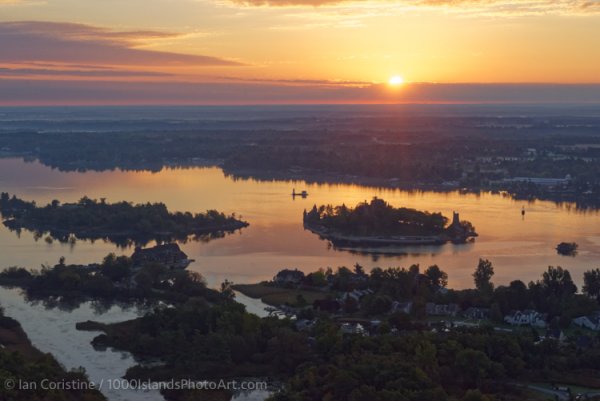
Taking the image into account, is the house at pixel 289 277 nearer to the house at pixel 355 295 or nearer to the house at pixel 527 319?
the house at pixel 355 295

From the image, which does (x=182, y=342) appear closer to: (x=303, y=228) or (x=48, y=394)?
(x=48, y=394)

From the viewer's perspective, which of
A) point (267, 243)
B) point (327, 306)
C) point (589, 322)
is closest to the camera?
point (589, 322)

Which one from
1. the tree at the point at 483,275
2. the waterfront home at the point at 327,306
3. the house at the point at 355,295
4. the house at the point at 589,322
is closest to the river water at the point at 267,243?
the tree at the point at 483,275

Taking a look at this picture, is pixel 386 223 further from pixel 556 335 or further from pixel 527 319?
pixel 556 335

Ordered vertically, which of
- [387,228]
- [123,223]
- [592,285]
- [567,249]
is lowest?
[123,223]

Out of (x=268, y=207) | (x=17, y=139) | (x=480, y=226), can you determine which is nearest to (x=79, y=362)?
(x=480, y=226)

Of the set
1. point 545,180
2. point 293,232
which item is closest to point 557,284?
point 293,232

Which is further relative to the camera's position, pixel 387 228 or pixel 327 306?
pixel 387 228

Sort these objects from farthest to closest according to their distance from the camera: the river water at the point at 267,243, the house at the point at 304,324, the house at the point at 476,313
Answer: the river water at the point at 267,243
the house at the point at 476,313
the house at the point at 304,324
